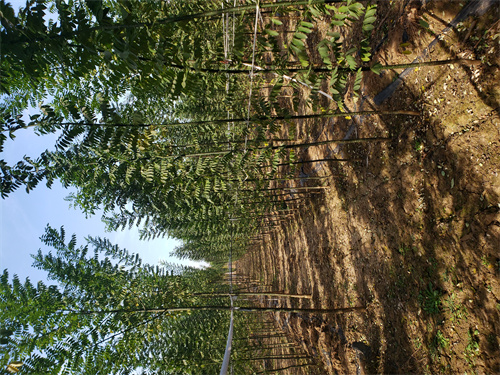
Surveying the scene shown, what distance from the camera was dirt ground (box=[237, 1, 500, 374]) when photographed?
8.45 feet

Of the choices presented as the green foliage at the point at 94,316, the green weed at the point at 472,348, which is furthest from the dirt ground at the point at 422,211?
the green foliage at the point at 94,316

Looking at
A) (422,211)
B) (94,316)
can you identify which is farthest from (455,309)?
(94,316)

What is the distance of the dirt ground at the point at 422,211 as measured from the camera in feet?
8.45

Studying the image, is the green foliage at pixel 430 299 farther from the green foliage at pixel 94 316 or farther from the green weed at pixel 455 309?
the green foliage at pixel 94 316

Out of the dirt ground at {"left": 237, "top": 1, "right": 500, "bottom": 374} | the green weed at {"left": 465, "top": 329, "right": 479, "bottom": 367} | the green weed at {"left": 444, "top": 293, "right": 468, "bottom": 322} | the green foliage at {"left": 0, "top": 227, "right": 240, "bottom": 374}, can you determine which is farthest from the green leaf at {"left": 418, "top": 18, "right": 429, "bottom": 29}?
the green foliage at {"left": 0, "top": 227, "right": 240, "bottom": 374}

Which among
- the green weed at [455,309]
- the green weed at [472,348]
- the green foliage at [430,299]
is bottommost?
the green weed at [472,348]

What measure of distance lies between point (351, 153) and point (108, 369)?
463cm

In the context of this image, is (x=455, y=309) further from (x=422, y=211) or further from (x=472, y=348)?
(x=422, y=211)

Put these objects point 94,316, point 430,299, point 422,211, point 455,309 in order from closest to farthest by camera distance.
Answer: point 455,309
point 430,299
point 422,211
point 94,316

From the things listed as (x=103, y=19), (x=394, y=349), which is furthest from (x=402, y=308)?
(x=103, y=19)

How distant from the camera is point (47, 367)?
3.85m

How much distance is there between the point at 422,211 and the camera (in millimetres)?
3207

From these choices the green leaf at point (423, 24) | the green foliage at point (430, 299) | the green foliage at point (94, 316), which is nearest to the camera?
the green leaf at point (423, 24)

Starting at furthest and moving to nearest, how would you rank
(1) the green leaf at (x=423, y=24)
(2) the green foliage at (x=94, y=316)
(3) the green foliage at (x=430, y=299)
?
(2) the green foliage at (x=94, y=316)
(3) the green foliage at (x=430, y=299)
(1) the green leaf at (x=423, y=24)
